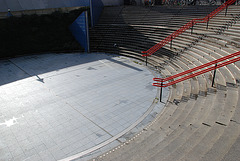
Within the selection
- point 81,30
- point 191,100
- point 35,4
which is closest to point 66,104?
point 191,100

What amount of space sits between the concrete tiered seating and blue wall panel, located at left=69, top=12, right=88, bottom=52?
2328 millimetres

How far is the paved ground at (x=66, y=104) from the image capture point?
664 cm

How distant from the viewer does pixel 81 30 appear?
1917 centimetres

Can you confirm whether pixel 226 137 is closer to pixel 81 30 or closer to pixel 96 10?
pixel 81 30

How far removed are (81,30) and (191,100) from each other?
14261 mm

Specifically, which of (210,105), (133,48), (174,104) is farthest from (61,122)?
(133,48)

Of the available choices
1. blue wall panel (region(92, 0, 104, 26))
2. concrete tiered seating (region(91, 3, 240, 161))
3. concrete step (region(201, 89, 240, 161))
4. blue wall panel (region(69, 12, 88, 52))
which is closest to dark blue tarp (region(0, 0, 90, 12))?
blue wall panel (region(92, 0, 104, 26))

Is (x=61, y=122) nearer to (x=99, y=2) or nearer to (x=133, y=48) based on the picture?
(x=133, y=48)

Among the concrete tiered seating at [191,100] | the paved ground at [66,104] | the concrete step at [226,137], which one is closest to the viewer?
the concrete step at [226,137]

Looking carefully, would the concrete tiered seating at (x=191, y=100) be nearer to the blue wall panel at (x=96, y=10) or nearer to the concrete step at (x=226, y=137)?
the concrete step at (x=226, y=137)

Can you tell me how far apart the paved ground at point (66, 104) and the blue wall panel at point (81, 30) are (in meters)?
3.91

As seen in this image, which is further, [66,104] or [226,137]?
[66,104]

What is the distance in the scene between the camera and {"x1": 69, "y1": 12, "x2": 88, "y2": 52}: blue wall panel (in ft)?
59.6

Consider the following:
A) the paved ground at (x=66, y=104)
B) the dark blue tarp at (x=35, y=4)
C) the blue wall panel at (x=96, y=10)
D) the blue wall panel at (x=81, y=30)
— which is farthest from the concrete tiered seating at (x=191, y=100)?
the dark blue tarp at (x=35, y=4)
